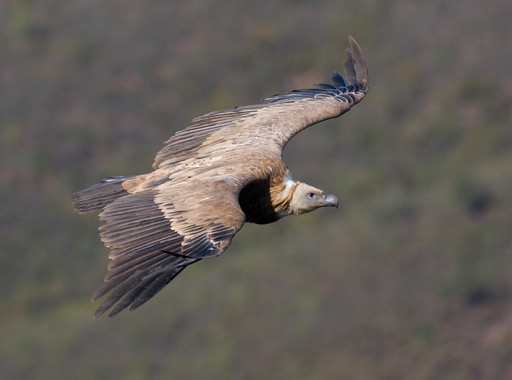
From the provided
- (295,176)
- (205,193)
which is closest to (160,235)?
(205,193)

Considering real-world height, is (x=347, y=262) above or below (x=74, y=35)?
below

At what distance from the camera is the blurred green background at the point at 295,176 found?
2800 cm

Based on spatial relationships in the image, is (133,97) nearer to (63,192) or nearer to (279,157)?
(63,192)

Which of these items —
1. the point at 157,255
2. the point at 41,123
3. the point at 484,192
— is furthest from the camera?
the point at 41,123

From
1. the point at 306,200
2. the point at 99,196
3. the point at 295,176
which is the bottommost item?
the point at 306,200

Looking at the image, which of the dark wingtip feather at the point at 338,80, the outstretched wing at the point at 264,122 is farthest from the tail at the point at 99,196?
the dark wingtip feather at the point at 338,80

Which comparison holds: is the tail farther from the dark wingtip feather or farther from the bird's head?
the dark wingtip feather

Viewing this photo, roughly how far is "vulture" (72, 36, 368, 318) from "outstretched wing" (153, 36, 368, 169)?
0.04 feet

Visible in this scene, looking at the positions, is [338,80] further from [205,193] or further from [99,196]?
[205,193]

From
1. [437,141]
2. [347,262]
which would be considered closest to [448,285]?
[347,262]

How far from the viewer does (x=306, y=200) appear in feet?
41.7

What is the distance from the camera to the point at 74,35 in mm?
35938

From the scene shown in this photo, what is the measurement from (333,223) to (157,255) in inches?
867

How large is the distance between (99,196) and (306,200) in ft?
7.29
